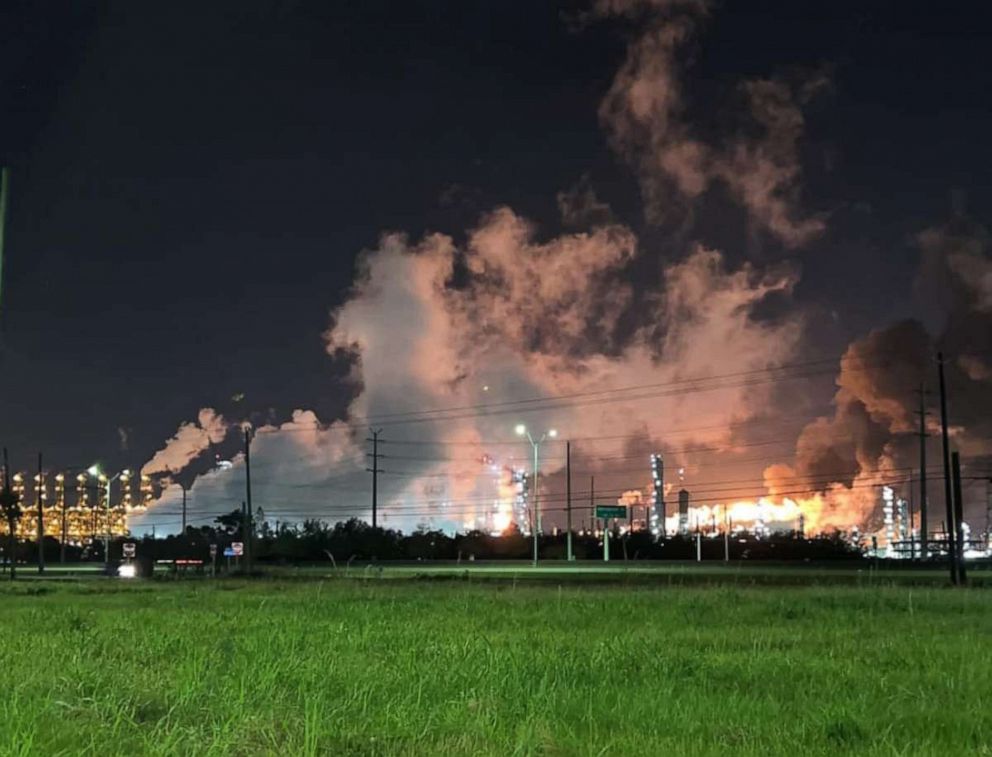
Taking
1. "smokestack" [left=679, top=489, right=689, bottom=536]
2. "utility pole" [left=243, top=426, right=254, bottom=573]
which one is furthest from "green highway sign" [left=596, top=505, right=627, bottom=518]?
"smokestack" [left=679, top=489, right=689, bottom=536]

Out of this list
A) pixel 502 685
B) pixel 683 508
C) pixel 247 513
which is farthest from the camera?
pixel 683 508

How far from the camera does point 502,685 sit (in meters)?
11.3

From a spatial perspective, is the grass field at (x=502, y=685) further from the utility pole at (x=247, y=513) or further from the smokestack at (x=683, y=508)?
the smokestack at (x=683, y=508)

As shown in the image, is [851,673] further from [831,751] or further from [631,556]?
[631,556]

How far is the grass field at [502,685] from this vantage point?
8414 millimetres

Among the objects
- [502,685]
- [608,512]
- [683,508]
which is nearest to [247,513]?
[608,512]

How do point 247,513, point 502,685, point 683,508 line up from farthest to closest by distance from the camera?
point 683,508 < point 247,513 < point 502,685

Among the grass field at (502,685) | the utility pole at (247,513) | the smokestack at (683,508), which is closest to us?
the grass field at (502,685)

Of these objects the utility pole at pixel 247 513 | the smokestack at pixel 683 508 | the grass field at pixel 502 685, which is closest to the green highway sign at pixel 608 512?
the utility pole at pixel 247 513

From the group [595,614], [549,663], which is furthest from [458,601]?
[549,663]

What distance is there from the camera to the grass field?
8414 millimetres

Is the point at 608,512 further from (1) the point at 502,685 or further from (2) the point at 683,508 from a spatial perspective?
(2) the point at 683,508

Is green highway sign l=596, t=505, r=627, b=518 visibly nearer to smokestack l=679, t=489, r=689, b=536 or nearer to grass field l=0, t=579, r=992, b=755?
grass field l=0, t=579, r=992, b=755

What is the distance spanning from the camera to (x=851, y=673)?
12391mm
